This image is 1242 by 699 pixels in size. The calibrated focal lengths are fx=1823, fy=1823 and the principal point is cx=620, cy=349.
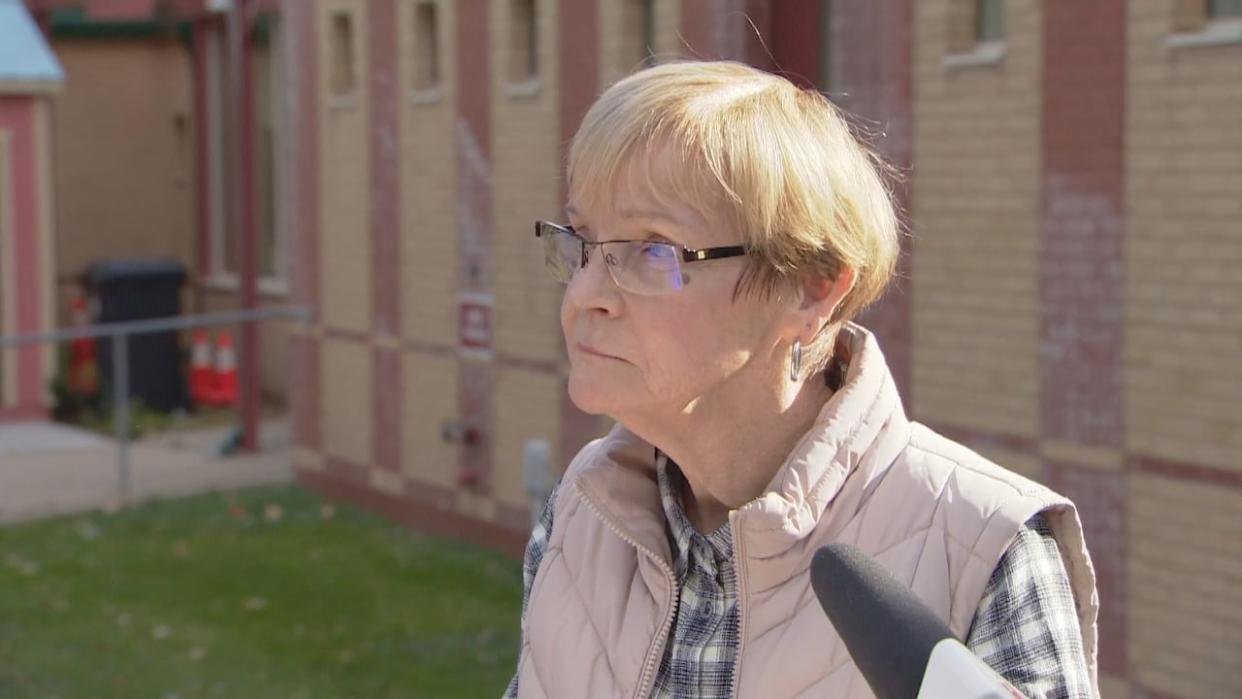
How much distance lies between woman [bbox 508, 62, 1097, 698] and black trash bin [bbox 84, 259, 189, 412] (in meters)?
15.4

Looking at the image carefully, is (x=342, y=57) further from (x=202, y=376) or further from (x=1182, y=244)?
(x=1182, y=244)

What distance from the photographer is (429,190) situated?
11242 millimetres

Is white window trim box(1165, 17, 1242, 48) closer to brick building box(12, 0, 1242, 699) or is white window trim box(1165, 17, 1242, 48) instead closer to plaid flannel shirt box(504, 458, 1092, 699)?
brick building box(12, 0, 1242, 699)

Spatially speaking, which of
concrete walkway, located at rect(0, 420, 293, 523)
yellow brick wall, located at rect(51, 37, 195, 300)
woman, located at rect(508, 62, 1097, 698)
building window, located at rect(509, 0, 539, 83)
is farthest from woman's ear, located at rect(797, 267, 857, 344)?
yellow brick wall, located at rect(51, 37, 195, 300)

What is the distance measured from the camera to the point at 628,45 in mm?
9391

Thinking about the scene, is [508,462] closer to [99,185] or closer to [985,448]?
[985,448]

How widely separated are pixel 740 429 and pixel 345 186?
1019cm

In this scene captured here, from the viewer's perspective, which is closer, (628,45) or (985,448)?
(985,448)

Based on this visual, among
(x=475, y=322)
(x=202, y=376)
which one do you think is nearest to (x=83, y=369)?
(x=202, y=376)

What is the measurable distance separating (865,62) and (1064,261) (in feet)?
4.86

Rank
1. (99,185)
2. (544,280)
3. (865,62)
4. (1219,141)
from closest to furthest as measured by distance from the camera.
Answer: (1219,141) → (865,62) → (544,280) → (99,185)

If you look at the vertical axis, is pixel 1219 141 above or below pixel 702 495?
above

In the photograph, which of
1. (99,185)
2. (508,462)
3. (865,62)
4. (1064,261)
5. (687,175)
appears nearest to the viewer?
(687,175)

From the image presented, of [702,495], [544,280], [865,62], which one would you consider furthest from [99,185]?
[702,495]
